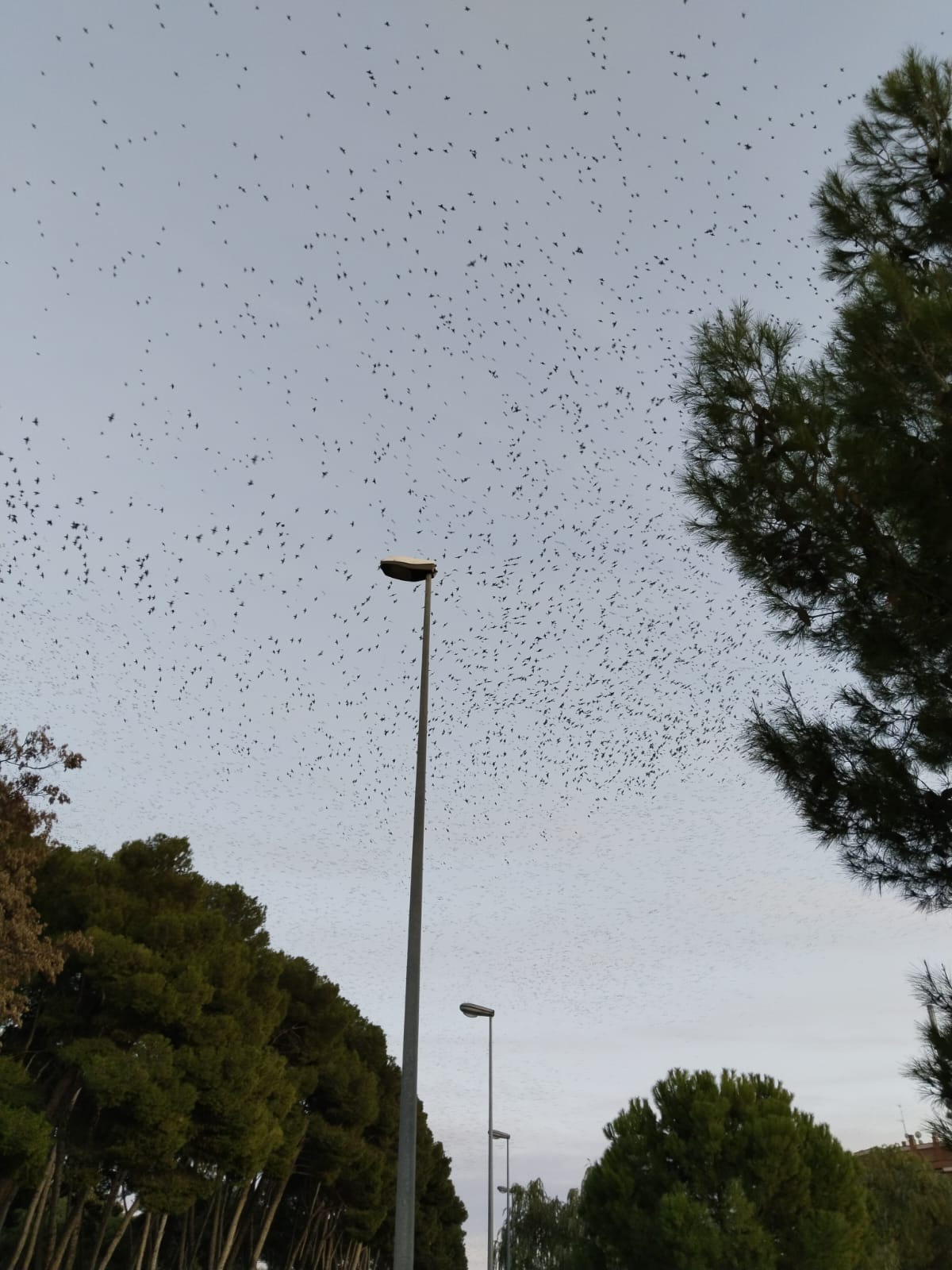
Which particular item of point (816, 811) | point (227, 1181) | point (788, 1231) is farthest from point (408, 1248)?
point (227, 1181)

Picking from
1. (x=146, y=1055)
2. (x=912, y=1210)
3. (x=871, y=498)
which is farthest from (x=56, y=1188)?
(x=912, y=1210)

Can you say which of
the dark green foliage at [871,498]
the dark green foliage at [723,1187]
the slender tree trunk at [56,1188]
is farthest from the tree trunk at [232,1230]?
the dark green foliage at [871,498]

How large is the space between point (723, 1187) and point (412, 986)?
92.8 feet

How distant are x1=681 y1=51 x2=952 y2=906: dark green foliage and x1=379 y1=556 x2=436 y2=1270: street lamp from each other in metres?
3.58

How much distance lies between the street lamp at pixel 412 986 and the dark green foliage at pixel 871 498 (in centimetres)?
358

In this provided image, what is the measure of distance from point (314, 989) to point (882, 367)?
3542cm

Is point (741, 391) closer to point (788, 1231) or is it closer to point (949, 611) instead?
point (949, 611)

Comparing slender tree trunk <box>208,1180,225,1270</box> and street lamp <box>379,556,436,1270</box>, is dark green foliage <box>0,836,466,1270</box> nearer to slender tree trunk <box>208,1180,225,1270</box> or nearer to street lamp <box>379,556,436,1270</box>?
slender tree trunk <box>208,1180,225,1270</box>

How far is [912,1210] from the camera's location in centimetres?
4588

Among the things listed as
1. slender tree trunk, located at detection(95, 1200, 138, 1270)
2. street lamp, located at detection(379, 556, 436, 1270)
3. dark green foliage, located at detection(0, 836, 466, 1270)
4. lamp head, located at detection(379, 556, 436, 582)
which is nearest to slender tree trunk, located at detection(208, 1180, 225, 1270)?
dark green foliage, located at detection(0, 836, 466, 1270)

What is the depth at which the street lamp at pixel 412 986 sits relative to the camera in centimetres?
917

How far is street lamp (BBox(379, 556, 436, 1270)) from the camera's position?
30.1 ft

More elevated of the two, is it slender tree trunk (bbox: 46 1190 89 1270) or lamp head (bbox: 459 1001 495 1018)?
lamp head (bbox: 459 1001 495 1018)

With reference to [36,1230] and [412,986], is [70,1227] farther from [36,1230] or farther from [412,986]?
[412,986]
